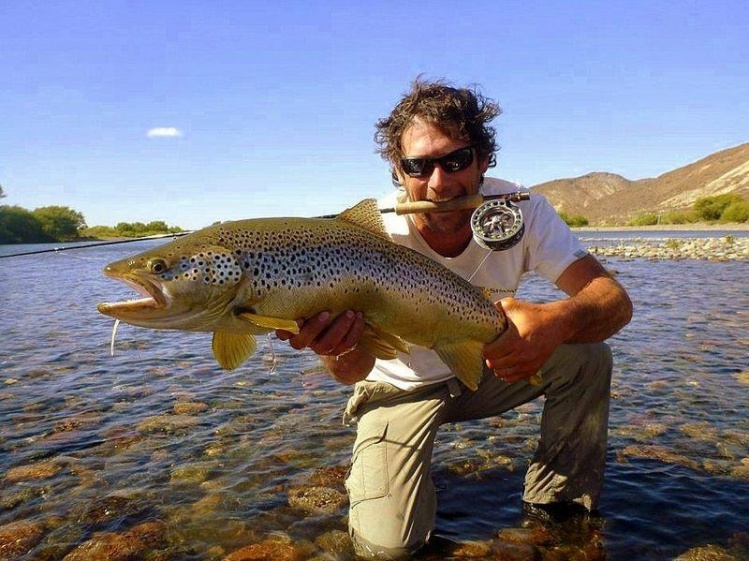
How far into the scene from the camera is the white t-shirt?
3.64m

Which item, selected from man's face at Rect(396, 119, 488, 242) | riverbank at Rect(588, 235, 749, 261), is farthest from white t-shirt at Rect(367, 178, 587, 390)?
riverbank at Rect(588, 235, 749, 261)

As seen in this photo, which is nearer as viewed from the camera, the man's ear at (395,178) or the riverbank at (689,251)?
the man's ear at (395,178)

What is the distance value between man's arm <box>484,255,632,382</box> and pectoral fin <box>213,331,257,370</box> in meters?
1.29

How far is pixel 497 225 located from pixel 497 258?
1.25 ft

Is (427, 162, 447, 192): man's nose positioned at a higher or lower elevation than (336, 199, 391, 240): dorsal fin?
higher

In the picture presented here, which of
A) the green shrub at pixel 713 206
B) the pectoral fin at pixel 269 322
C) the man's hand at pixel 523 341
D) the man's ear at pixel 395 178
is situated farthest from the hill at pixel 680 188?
the pectoral fin at pixel 269 322

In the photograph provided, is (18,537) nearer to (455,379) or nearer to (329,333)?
(329,333)

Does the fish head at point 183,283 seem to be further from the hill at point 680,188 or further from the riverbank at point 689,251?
the hill at point 680,188

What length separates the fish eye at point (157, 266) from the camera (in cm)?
258

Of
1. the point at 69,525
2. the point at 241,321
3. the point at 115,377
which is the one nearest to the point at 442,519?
the point at 241,321

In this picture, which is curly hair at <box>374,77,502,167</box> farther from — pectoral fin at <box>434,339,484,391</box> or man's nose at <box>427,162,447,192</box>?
pectoral fin at <box>434,339,484,391</box>

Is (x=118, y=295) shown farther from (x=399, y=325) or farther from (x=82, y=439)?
(x=399, y=325)

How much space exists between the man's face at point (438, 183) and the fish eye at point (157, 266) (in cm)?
167

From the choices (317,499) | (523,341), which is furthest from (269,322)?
(317,499)
